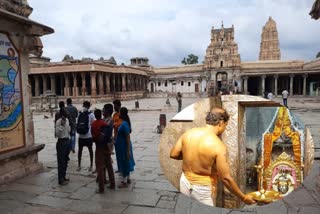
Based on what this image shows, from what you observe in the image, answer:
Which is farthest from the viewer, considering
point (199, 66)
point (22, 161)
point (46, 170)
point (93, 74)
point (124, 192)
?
point (199, 66)

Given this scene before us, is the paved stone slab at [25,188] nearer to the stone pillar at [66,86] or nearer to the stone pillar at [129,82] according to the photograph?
the stone pillar at [66,86]

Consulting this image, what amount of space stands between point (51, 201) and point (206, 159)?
140 inches

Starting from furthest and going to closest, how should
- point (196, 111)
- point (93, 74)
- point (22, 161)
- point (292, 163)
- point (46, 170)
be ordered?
1. point (93, 74)
2. point (46, 170)
3. point (22, 161)
4. point (196, 111)
5. point (292, 163)

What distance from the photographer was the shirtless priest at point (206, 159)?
138cm

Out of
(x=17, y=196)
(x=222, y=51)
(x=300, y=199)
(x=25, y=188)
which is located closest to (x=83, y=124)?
(x=25, y=188)

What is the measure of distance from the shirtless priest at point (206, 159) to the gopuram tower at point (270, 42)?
6421 cm

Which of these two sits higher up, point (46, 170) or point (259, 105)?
point (259, 105)

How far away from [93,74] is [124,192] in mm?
28100

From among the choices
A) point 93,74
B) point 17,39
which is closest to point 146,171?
point 17,39

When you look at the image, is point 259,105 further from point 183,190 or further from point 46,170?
point 46,170

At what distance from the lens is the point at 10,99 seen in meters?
5.21

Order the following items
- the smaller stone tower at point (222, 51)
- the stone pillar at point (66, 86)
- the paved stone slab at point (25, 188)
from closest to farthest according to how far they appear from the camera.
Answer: the paved stone slab at point (25, 188)
the stone pillar at point (66, 86)
the smaller stone tower at point (222, 51)

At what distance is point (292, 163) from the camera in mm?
1390

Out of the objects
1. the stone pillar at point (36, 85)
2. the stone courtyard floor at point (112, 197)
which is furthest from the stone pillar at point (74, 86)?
the stone courtyard floor at point (112, 197)
